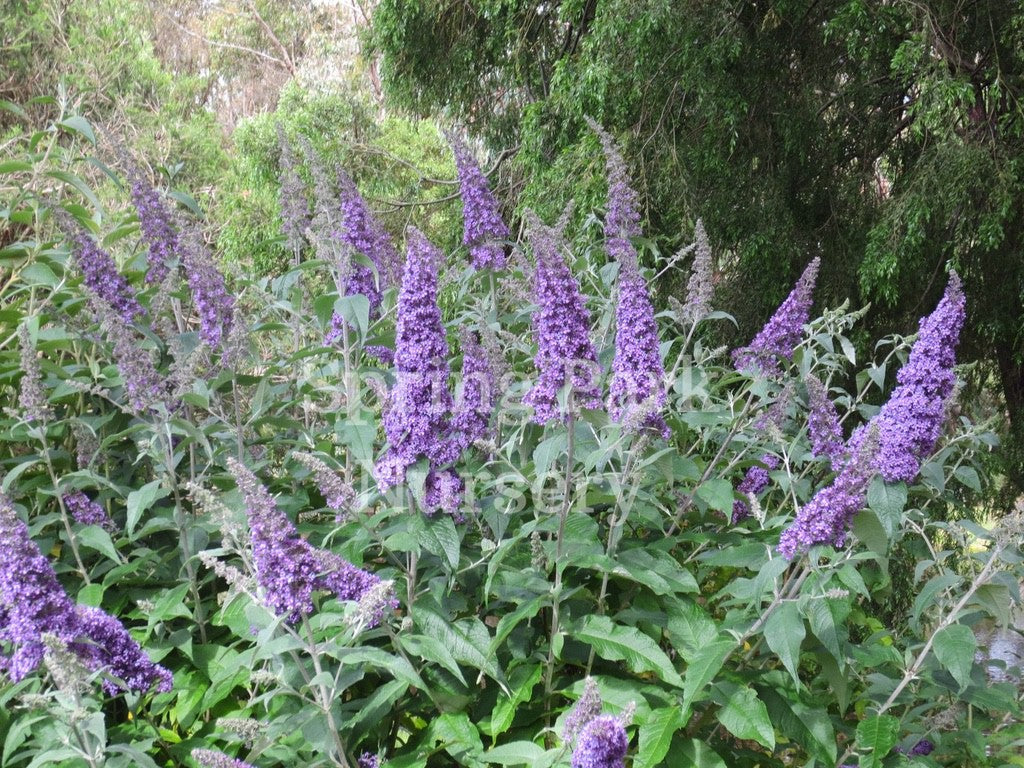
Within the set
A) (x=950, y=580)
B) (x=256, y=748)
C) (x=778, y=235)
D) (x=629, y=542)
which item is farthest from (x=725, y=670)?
(x=778, y=235)

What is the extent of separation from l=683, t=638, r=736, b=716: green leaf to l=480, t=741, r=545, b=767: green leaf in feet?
1.41

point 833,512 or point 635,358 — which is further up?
point 635,358

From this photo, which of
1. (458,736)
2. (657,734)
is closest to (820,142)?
(657,734)

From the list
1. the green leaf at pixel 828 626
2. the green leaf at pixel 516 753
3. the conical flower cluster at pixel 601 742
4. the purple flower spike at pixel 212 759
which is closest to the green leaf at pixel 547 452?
the green leaf at pixel 516 753

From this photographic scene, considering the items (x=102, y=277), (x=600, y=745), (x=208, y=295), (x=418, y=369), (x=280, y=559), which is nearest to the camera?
(x=600, y=745)

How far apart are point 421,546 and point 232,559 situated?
3.60 feet

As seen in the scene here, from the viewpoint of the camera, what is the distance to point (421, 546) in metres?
2.86

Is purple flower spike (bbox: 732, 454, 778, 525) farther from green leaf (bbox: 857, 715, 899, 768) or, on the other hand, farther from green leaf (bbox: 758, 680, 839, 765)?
green leaf (bbox: 857, 715, 899, 768)

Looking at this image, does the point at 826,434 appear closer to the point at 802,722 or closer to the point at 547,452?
the point at 802,722

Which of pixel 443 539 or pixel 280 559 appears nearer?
pixel 280 559

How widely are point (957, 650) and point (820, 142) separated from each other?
7038mm

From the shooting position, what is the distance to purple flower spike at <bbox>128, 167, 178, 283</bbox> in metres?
3.71

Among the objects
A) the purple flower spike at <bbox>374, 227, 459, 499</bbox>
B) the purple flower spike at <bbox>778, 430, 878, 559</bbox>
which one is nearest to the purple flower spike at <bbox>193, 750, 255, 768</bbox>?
the purple flower spike at <bbox>374, 227, 459, 499</bbox>

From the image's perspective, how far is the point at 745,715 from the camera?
2799 millimetres
